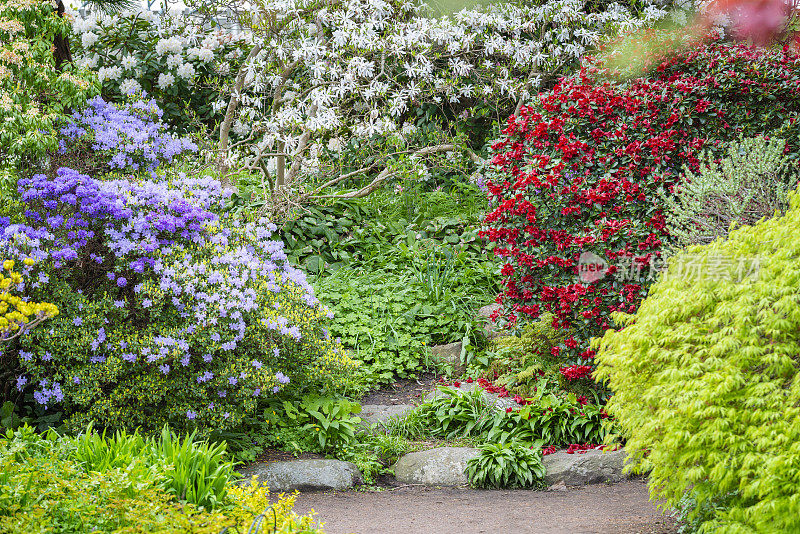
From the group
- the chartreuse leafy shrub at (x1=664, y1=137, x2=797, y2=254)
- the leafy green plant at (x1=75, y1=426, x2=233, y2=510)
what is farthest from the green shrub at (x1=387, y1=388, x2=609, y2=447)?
the leafy green plant at (x1=75, y1=426, x2=233, y2=510)

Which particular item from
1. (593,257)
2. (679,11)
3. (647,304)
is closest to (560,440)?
(593,257)

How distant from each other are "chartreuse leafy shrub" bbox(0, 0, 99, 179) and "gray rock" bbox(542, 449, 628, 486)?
394cm

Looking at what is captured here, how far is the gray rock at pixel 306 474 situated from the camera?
15.1 feet

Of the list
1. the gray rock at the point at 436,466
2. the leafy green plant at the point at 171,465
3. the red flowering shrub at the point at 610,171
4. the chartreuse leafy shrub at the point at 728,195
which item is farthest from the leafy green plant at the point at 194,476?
the chartreuse leafy shrub at the point at 728,195

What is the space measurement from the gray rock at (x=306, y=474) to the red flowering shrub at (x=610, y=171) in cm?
181

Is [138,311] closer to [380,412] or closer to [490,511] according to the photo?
[380,412]

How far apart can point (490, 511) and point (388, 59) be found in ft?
17.0

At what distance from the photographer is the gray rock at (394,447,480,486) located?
15.8ft

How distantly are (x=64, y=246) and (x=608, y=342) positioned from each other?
3.35 metres

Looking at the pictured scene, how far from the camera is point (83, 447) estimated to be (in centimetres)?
376

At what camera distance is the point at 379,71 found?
7863mm

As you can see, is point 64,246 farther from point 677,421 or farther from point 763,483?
point 763,483

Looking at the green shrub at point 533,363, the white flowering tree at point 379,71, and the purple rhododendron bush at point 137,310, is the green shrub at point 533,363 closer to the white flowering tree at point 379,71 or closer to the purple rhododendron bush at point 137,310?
the purple rhododendron bush at point 137,310

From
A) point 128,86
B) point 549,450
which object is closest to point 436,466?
point 549,450
